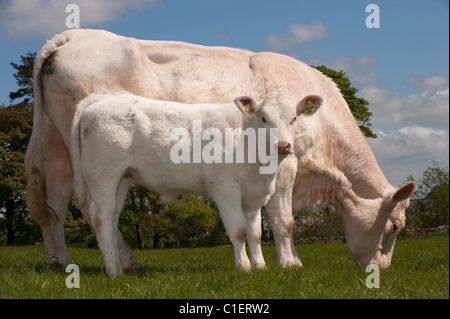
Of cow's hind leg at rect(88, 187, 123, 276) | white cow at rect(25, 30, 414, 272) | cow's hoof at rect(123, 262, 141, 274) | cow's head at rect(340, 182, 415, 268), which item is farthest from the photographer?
cow's head at rect(340, 182, 415, 268)

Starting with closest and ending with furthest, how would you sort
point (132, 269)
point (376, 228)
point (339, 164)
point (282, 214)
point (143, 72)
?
1. point (132, 269)
2. point (282, 214)
3. point (143, 72)
4. point (376, 228)
5. point (339, 164)

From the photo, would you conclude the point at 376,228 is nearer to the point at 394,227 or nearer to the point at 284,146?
the point at 394,227

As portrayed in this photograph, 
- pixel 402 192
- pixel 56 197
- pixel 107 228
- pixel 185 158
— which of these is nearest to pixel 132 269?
pixel 107 228

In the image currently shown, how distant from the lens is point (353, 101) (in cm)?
2530

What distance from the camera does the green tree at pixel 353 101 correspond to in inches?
993

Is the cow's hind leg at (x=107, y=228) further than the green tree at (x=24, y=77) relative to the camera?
No

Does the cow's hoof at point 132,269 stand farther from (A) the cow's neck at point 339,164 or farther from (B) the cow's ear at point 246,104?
(A) the cow's neck at point 339,164

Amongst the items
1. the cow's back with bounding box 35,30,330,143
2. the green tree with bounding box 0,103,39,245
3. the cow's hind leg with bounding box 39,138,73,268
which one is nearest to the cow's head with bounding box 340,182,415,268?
the cow's back with bounding box 35,30,330,143

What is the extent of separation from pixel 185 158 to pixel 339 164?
3.46 meters

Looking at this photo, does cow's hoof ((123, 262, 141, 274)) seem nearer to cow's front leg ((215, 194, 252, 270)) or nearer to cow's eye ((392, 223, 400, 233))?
cow's front leg ((215, 194, 252, 270))

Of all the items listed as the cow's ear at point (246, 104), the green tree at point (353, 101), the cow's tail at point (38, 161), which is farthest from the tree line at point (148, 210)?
the cow's ear at point (246, 104)

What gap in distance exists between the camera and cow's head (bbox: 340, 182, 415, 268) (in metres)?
7.93

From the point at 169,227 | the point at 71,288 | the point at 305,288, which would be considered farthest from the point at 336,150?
the point at 169,227
